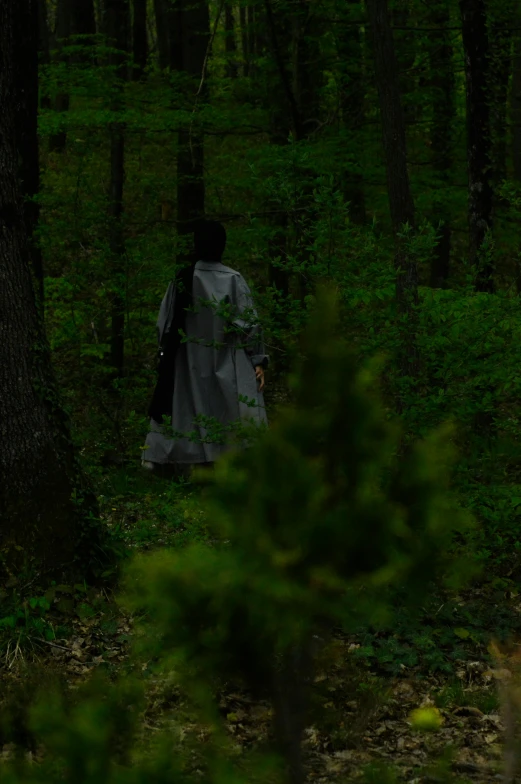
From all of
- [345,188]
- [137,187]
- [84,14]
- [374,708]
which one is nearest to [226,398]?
[374,708]

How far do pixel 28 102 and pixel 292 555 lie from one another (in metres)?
6.90

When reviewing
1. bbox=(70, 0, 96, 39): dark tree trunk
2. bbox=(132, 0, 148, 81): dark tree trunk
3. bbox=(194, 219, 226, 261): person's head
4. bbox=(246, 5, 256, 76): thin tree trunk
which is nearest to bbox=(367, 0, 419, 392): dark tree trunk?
bbox=(194, 219, 226, 261): person's head

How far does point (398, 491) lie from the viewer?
1524 millimetres

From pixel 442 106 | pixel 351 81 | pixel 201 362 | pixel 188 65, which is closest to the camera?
pixel 201 362

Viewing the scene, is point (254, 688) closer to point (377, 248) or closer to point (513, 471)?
point (377, 248)

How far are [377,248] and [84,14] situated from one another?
11844 millimetres

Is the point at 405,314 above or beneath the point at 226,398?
above

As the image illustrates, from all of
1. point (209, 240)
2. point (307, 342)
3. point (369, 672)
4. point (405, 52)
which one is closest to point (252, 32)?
point (405, 52)

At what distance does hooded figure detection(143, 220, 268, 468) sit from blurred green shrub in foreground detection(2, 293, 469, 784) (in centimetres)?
540

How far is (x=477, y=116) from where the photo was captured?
8141 millimetres

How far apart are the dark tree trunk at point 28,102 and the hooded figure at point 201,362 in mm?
1071

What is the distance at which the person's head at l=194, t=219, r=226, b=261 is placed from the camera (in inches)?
285

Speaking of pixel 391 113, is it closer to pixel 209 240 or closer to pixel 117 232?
pixel 209 240

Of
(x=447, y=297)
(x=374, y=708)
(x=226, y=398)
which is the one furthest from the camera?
(x=226, y=398)
